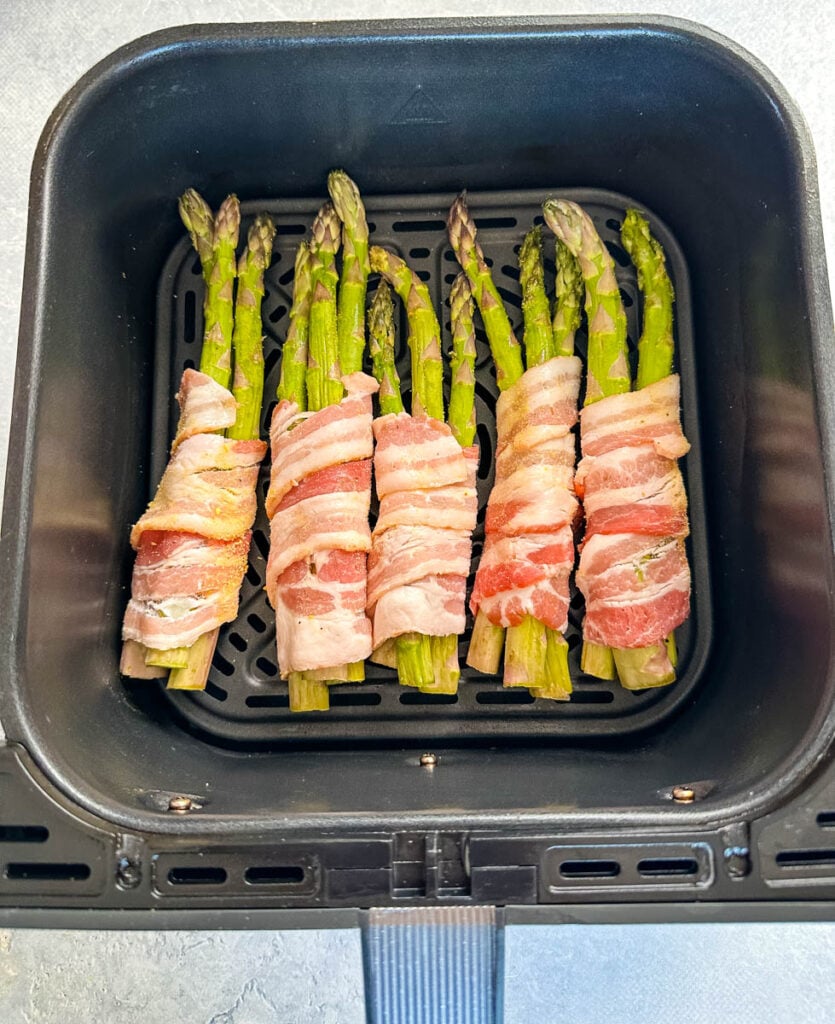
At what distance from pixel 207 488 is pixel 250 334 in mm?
308

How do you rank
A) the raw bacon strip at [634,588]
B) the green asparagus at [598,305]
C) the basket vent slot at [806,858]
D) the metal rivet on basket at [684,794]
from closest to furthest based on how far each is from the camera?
the basket vent slot at [806,858]
the metal rivet on basket at [684,794]
the raw bacon strip at [634,588]
the green asparagus at [598,305]

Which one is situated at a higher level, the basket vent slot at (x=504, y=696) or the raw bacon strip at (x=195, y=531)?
the raw bacon strip at (x=195, y=531)

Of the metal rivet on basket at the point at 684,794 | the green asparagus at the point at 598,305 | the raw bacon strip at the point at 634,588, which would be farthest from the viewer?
the green asparagus at the point at 598,305

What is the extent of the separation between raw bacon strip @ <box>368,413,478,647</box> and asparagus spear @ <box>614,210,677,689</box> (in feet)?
1.01

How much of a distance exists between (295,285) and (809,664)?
110cm

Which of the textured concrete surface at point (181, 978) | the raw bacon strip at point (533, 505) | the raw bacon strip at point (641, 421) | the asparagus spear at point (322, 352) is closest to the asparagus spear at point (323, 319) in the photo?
the asparagus spear at point (322, 352)

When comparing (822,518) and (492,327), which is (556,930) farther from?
(492,327)

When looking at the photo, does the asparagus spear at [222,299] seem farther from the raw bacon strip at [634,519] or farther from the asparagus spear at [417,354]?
the raw bacon strip at [634,519]

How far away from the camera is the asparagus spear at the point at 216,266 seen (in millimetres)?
1559

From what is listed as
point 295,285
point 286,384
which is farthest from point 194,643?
point 295,285

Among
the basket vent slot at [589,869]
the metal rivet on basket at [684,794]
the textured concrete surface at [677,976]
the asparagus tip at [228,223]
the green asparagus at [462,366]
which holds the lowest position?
the textured concrete surface at [677,976]

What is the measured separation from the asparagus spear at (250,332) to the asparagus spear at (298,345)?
0.05 m

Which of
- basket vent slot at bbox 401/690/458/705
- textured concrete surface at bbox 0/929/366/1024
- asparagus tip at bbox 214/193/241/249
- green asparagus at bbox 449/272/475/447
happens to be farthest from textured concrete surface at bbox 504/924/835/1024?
asparagus tip at bbox 214/193/241/249

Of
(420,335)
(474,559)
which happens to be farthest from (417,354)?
(474,559)
